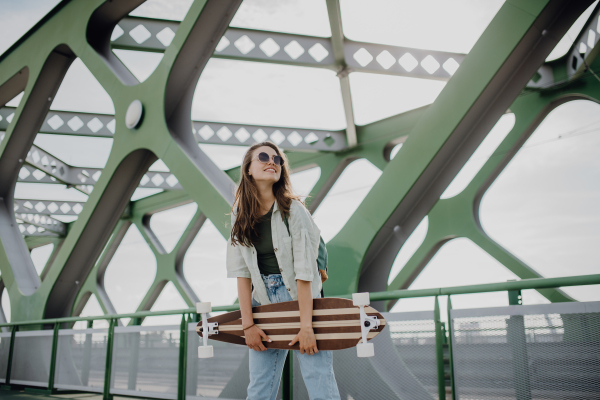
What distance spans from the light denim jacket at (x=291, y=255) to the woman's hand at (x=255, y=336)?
0.53 ft

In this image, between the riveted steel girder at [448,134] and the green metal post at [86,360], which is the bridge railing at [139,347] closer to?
the green metal post at [86,360]

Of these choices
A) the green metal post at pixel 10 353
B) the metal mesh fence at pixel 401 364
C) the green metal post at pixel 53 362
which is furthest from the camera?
the green metal post at pixel 10 353

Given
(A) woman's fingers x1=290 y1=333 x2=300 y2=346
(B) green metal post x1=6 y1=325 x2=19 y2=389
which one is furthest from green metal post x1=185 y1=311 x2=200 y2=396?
(B) green metal post x1=6 y1=325 x2=19 y2=389

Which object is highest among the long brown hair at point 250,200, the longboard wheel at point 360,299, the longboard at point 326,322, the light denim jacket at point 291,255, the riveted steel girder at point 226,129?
the riveted steel girder at point 226,129

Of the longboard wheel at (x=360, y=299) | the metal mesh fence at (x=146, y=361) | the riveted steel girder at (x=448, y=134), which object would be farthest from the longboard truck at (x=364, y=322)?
the metal mesh fence at (x=146, y=361)

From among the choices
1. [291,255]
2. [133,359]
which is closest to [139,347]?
[133,359]

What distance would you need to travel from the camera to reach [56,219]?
23.6 m

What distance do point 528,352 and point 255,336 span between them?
6.23 feet

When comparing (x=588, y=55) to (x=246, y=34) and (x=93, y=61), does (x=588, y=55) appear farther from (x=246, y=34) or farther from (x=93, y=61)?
(x=93, y=61)

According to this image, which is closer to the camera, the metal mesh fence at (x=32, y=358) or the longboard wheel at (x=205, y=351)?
the longboard wheel at (x=205, y=351)

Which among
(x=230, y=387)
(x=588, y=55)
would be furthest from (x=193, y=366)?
(x=588, y=55)

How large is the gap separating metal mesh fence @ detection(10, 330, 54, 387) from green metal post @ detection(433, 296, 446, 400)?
572 cm

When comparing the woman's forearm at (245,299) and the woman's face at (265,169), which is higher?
the woman's face at (265,169)

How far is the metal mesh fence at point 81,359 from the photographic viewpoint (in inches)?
252
